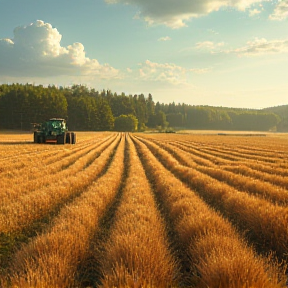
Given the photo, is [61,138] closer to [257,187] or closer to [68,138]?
[68,138]

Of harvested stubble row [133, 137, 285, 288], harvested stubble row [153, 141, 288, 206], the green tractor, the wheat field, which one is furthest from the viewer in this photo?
the green tractor

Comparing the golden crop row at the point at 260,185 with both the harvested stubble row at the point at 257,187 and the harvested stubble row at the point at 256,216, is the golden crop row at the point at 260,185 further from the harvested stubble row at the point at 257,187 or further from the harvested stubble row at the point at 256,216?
the harvested stubble row at the point at 256,216

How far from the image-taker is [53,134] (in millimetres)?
28812

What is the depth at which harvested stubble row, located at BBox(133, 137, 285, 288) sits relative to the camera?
120 inches

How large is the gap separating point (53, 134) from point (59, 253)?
1055 inches

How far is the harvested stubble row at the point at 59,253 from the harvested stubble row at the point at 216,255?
5.62 ft

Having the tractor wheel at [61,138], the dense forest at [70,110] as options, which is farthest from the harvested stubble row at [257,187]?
the dense forest at [70,110]

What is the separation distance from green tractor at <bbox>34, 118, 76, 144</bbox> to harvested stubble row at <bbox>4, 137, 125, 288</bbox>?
2367cm

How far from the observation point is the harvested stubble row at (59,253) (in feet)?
10.0

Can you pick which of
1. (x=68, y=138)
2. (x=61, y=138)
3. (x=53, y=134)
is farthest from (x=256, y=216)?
(x=68, y=138)

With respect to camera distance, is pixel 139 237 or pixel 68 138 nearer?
pixel 139 237

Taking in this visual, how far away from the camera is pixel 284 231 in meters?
4.96

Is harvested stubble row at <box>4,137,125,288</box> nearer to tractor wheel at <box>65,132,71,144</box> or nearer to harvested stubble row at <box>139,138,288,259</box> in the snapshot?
harvested stubble row at <box>139,138,288,259</box>

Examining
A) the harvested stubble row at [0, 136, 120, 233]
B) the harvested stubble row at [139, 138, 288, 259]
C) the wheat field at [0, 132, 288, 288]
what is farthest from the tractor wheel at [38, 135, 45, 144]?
the harvested stubble row at [139, 138, 288, 259]
